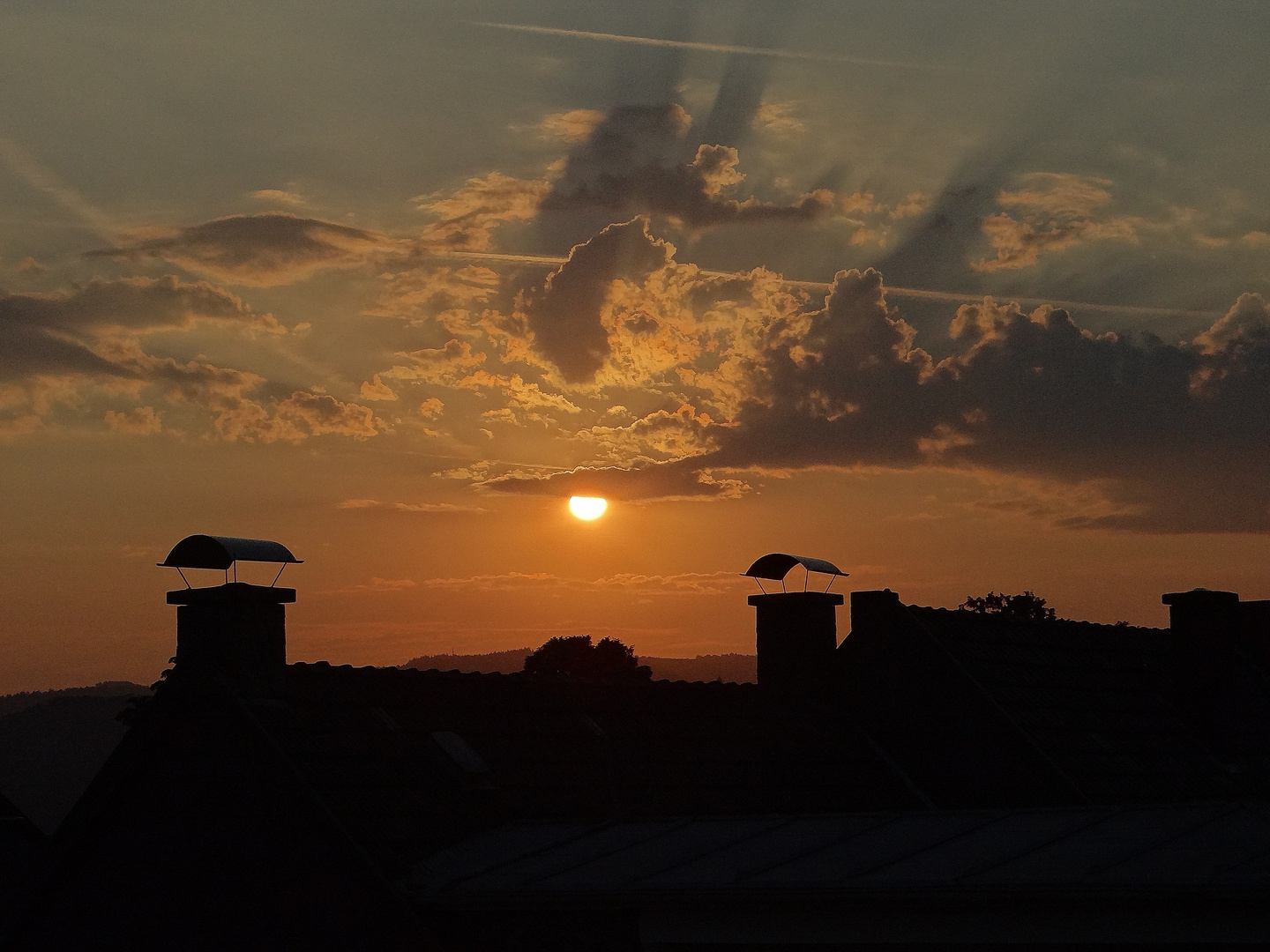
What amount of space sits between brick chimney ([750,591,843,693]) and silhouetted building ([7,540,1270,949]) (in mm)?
517

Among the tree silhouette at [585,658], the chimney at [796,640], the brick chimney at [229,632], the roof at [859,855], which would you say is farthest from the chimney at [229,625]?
the tree silhouette at [585,658]

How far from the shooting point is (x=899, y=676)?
81.0ft

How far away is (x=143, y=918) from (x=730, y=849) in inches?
271

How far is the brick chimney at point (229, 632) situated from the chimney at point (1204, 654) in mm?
16885

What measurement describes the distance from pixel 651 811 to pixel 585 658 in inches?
2627

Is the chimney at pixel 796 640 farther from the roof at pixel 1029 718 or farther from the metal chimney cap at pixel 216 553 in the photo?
the metal chimney cap at pixel 216 553

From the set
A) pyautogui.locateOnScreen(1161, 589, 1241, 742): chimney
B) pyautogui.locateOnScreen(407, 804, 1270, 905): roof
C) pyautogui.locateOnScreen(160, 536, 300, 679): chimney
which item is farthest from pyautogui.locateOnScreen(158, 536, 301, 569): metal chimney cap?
pyautogui.locateOnScreen(1161, 589, 1241, 742): chimney

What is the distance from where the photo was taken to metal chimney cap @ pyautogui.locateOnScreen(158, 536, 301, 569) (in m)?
18.9

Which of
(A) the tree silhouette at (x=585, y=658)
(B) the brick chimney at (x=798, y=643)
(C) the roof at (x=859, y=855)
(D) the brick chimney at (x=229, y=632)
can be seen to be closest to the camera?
(C) the roof at (x=859, y=855)

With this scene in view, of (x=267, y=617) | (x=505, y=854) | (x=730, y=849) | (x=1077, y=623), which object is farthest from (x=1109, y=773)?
(x=267, y=617)

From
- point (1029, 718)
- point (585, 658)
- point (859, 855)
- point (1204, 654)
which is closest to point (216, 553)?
point (859, 855)

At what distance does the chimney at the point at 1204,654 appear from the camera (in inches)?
1043

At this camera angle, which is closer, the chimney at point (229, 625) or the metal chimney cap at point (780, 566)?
the chimney at point (229, 625)

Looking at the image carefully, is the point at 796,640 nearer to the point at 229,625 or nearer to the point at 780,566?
the point at 780,566
